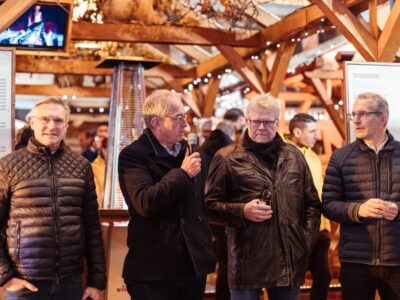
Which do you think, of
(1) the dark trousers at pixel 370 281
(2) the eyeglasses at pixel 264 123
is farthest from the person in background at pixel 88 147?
(1) the dark trousers at pixel 370 281

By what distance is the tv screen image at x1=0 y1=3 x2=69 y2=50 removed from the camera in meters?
7.06

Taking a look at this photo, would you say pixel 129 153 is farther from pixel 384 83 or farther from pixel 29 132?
pixel 384 83

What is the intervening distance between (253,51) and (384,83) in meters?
4.76

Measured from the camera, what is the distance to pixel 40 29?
725 centimetres

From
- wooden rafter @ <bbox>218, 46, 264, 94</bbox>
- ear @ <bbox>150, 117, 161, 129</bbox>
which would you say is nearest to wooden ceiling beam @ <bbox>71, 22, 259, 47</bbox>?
wooden rafter @ <bbox>218, 46, 264, 94</bbox>

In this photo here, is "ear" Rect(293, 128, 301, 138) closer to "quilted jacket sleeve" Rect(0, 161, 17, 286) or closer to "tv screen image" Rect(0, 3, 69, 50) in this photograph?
"tv screen image" Rect(0, 3, 69, 50)

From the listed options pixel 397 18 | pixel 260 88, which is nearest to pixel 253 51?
pixel 260 88

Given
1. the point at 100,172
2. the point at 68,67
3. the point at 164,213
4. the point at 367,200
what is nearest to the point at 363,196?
the point at 367,200

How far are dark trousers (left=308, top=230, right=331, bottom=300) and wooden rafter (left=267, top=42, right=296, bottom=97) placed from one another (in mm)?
3634

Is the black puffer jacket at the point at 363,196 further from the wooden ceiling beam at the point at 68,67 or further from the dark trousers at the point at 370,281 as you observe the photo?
the wooden ceiling beam at the point at 68,67

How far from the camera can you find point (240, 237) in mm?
4008

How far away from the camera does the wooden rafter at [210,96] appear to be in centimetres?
1271

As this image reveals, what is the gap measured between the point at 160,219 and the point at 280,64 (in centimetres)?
583

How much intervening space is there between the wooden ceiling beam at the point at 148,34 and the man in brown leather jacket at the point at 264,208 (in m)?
5.11
